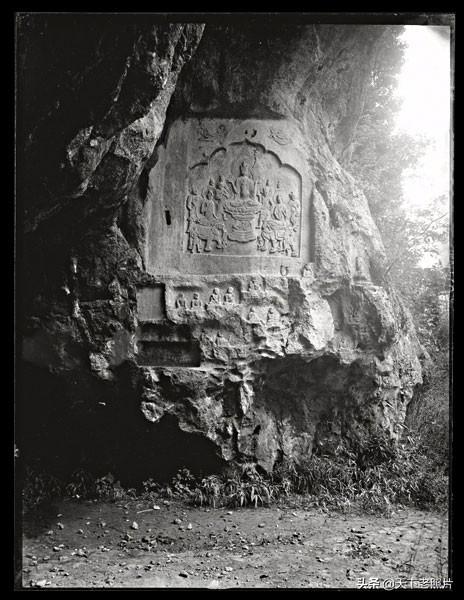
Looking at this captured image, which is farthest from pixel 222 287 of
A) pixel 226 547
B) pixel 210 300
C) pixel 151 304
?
pixel 226 547

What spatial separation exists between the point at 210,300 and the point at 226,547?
3.36 metres

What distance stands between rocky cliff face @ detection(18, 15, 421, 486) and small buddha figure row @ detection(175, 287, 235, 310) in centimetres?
3

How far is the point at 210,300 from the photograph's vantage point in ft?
29.4

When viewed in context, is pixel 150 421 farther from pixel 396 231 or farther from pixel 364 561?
pixel 396 231

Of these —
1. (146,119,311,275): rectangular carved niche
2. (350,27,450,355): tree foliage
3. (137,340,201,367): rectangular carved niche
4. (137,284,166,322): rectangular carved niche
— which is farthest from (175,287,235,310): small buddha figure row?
(350,27,450,355): tree foliage

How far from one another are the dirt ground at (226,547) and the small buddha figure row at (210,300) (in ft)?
8.90

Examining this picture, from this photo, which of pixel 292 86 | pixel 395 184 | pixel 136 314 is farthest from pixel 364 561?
pixel 395 184

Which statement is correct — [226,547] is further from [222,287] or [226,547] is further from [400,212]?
[400,212]

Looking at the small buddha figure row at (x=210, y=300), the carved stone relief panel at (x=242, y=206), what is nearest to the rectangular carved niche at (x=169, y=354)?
the small buddha figure row at (x=210, y=300)

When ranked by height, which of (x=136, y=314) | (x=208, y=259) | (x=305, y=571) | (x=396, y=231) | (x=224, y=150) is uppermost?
(x=224, y=150)

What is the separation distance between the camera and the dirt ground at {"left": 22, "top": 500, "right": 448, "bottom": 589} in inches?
261

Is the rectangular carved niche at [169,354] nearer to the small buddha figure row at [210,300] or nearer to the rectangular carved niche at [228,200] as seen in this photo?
the small buddha figure row at [210,300]

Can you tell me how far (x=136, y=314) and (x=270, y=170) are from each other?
298 cm

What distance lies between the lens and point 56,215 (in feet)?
25.0
